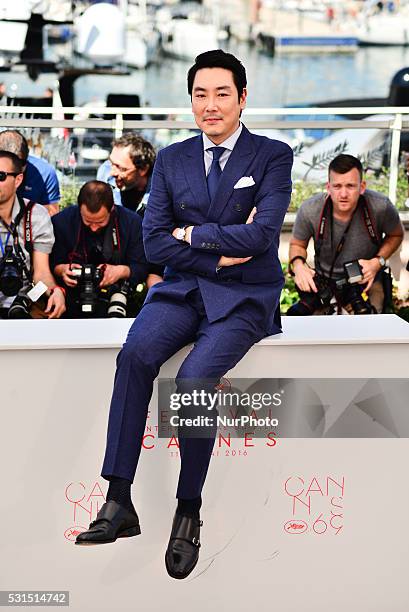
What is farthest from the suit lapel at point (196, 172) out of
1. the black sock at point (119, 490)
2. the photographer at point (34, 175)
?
the photographer at point (34, 175)

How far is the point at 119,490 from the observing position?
3471mm

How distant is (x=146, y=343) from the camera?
11.5ft

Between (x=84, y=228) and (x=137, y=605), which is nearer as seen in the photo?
(x=137, y=605)

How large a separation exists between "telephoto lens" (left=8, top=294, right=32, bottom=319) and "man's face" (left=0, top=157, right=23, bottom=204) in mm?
500

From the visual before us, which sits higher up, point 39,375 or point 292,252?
point 292,252

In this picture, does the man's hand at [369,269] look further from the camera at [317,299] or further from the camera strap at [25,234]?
the camera strap at [25,234]

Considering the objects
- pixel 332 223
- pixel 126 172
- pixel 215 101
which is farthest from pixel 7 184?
pixel 215 101

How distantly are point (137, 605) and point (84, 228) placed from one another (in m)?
2.31

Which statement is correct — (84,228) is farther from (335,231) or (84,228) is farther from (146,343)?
(146,343)

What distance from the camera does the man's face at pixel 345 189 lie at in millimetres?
5805

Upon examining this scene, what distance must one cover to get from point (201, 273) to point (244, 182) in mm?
320

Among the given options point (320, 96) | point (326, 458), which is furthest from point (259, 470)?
point (320, 96)

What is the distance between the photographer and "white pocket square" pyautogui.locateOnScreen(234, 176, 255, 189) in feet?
12.2

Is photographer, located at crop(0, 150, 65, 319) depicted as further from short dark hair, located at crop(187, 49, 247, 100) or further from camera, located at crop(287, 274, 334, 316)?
short dark hair, located at crop(187, 49, 247, 100)
